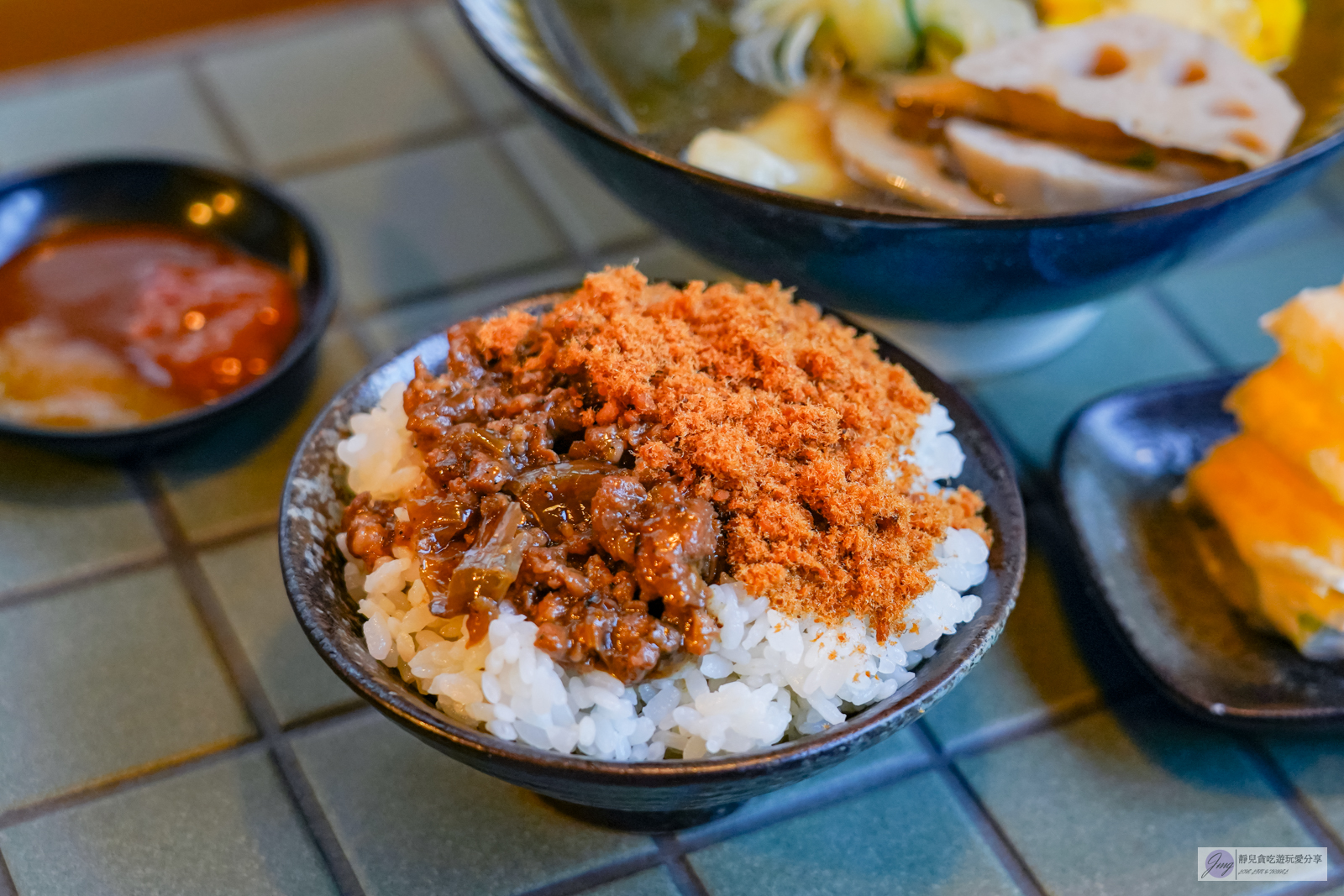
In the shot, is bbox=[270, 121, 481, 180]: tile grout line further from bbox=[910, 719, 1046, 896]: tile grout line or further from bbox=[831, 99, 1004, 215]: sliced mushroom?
bbox=[910, 719, 1046, 896]: tile grout line

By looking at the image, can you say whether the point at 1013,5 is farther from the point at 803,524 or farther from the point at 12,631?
the point at 12,631

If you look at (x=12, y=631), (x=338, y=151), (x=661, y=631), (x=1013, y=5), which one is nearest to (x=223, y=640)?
(x=12, y=631)

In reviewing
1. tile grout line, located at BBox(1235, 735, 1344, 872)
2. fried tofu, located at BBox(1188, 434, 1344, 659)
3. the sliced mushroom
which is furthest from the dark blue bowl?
tile grout line, located at BBox(1235, 735, 1344, 872)

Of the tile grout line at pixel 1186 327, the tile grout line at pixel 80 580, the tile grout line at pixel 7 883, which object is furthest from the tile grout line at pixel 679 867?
the tile grout line at pixel 1186 327

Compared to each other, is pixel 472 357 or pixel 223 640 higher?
pixel 472 357

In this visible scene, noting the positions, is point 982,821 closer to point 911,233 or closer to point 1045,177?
point 911,233

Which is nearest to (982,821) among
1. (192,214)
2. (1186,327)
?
(1186,327)
